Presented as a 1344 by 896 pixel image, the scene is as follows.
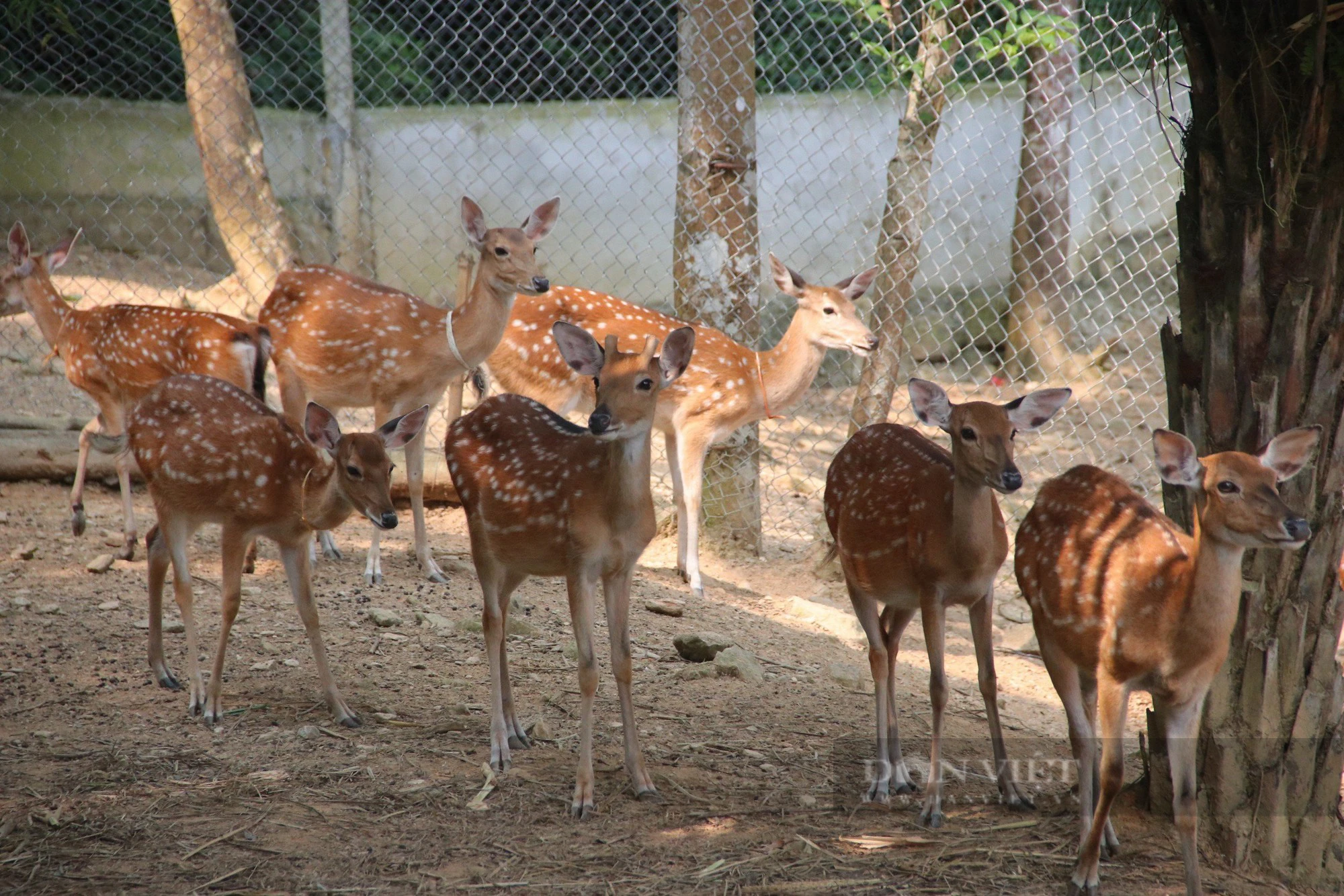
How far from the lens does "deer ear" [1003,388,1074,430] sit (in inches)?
155

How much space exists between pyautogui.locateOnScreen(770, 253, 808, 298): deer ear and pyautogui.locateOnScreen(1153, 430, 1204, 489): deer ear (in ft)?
14.3

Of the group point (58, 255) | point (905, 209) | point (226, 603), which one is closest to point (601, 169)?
point (905, 209)

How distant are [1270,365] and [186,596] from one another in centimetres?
388

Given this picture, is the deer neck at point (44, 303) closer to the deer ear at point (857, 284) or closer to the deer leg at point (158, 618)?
the deer leg at point (158, 618)

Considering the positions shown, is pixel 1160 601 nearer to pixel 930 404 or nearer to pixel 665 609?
pixel 930 404

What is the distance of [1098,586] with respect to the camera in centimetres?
346

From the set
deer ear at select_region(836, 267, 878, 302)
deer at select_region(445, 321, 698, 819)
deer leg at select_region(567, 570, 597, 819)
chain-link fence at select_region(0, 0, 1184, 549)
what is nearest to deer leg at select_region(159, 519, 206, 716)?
deer at select_region(445, 321, 698, 819)

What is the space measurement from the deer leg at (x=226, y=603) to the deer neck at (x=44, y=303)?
3.51 metres

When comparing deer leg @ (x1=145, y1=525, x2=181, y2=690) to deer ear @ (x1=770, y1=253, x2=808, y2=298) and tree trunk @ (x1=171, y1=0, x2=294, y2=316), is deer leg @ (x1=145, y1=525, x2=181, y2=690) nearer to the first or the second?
deer ear @ (x1=770, y1=253, x2=808, y2=298)

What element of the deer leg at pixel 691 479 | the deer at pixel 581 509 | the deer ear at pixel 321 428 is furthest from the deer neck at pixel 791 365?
the deer ear at pixel 321 428

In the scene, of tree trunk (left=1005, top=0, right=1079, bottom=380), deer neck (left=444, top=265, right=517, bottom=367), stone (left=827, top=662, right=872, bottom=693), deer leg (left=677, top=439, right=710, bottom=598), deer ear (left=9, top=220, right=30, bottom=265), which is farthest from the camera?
tree trunk (left=1005, top=0, right=1079, bottom=380)

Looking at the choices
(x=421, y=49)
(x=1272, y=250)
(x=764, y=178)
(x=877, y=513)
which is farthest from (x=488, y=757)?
(x=421, y=49)

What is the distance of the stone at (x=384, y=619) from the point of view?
5.50 m

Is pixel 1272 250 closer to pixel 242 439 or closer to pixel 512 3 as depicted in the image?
pixel 242 439
